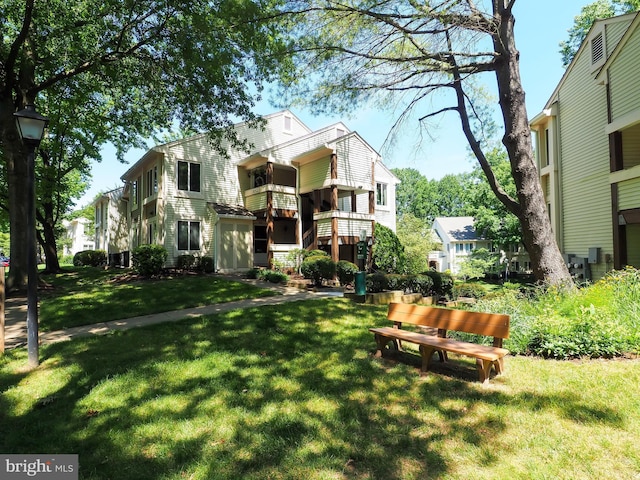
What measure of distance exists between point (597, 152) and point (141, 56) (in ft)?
60.4

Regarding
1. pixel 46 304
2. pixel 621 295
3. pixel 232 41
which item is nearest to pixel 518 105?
pixel 621 295

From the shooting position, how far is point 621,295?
6586mm

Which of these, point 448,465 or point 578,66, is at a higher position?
point 578,66

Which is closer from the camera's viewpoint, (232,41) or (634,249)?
(232,41)

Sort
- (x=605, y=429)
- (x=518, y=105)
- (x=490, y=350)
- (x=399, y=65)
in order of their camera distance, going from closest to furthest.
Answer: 1. (x=605, y=429)
2. (x=490, y=350)
3. (x=518, y=105)
4. (x=399, y=65)

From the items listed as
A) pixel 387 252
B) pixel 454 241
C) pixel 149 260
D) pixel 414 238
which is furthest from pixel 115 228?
pixel 454 241

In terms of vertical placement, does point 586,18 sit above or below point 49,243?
above

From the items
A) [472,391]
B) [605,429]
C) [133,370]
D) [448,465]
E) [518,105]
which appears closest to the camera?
[448,465]

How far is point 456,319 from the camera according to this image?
17.3ft

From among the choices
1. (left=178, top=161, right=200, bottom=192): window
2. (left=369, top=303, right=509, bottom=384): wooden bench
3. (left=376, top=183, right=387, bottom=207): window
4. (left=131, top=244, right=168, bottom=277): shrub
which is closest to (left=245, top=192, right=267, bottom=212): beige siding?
(left=178, top=161, right=200, bottom=192): window

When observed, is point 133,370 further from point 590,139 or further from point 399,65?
point 590,139

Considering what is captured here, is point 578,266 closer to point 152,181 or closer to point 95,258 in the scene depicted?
point 152,181

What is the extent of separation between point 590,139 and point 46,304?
2150 centimetres

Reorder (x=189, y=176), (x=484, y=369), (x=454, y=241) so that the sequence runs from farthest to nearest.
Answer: (x=454, y=241), (x=189, y=176), (x=484, y=369)
